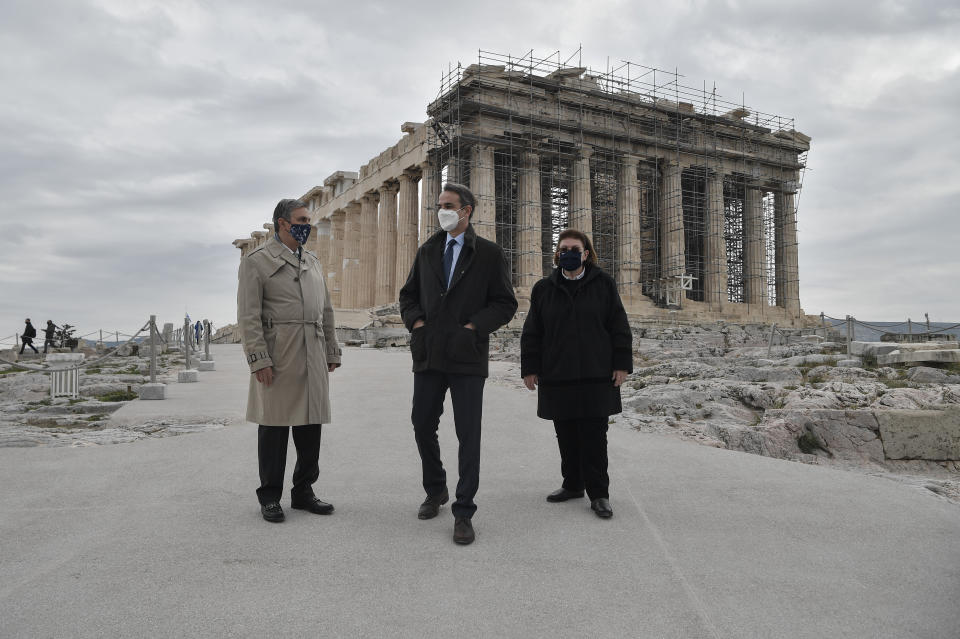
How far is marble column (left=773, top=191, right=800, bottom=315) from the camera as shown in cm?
4119

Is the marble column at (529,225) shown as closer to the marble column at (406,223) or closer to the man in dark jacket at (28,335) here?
the marble column at (406,223)

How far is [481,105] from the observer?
2997 cm

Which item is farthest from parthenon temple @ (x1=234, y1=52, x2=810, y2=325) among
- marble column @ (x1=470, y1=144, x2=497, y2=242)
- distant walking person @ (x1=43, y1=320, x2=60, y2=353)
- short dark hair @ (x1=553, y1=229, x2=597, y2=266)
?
short dark hair @ (x1=553, y1=229, x2=597, y2=266)

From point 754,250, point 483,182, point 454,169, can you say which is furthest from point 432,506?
point 754,250

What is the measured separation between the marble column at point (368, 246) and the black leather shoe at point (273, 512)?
121 ft

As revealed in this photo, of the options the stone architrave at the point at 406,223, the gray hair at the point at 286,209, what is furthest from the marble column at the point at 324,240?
the gray hair at the point at 286,209

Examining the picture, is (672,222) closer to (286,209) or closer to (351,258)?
(351,258)

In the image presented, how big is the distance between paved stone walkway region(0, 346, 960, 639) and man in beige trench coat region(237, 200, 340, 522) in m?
0.25

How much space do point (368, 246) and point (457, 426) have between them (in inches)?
1488

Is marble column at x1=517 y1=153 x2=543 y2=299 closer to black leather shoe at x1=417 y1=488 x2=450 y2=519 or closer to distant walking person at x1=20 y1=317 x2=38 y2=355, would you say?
distant walking person at x1=20 y1=317 x2=38 y2=355

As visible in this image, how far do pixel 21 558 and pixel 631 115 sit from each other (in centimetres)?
3529

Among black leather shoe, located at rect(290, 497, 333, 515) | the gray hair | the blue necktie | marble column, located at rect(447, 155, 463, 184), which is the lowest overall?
black leather shoe, located at rect(290, 497, 333, 515)

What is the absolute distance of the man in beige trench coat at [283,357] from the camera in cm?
411

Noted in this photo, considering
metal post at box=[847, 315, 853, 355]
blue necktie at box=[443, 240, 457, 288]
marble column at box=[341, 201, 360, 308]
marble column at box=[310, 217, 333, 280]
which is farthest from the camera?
marble column at box=[310, 217, 333, 280]
